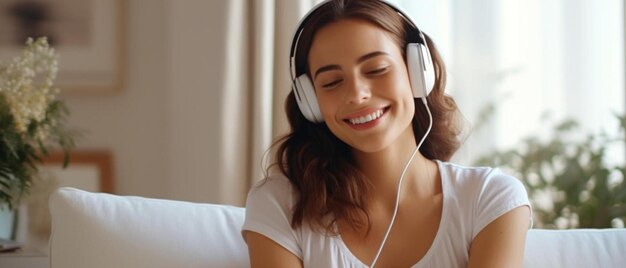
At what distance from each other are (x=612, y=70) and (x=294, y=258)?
1.59 metres

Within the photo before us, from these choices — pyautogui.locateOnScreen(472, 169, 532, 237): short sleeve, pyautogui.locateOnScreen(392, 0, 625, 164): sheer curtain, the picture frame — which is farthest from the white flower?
pyautogui.locateOnScreen(392, 0, 625, 164): sheer curtain

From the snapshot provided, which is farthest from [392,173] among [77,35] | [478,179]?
[77,35]

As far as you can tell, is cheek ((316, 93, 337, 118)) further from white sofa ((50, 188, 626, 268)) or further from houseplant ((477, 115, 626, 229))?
houseplant ((477, 115, 626, 229))

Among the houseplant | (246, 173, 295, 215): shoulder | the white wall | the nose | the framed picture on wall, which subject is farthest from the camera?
the framed picture on wall

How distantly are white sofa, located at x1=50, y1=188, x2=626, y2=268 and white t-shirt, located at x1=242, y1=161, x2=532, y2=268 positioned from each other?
11cm

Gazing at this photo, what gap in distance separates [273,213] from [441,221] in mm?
312

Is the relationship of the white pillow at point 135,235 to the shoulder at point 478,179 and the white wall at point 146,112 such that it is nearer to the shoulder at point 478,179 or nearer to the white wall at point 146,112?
the shoulder at point 478,179

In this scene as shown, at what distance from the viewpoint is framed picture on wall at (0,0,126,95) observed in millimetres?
3047

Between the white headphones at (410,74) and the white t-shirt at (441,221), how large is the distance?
6.8 inches

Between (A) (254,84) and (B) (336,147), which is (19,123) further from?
(A) (254,84)

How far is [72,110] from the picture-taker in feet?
10.1

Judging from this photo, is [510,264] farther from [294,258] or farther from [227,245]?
[227,245]

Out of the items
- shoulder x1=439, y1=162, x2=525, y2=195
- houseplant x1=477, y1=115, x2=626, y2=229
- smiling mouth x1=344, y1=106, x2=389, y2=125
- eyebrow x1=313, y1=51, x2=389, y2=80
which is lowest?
houseplant x1=477, y1=115, x2=626, y2=229

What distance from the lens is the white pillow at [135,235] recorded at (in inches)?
67.4
